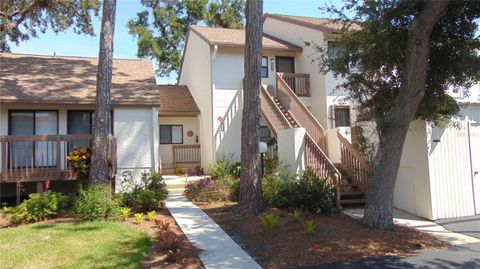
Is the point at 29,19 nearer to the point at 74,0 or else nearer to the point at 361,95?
the point at 74,0

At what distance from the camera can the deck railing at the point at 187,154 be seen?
1909 cm

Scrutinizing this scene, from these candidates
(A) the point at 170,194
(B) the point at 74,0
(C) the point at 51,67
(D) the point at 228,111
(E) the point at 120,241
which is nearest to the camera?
(E) the point at 120,241

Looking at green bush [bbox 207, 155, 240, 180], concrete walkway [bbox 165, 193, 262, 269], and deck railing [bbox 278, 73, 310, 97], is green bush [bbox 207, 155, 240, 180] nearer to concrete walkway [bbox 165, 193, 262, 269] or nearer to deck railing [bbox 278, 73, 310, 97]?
concrete walkway [bbox 165, 193, 262, 269]

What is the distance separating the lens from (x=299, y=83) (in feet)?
61.7

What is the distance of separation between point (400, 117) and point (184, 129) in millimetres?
13582

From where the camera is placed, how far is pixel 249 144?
9797 millimetres

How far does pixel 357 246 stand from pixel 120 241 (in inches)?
182

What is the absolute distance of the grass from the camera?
6.44m

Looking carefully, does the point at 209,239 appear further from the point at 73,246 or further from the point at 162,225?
the point at 73,246

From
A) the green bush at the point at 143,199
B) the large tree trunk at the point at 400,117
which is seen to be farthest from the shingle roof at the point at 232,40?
the large tree trunk at the point at 400,117

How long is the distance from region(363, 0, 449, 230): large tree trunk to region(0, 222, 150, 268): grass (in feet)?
16.5

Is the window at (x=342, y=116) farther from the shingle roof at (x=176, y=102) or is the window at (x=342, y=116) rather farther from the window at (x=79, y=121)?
the window at (x=79, y=121)

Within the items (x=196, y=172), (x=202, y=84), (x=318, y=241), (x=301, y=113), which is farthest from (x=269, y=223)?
(x=202, y=84)

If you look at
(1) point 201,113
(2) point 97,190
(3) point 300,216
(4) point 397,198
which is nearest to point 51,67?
(1) point 201,113
